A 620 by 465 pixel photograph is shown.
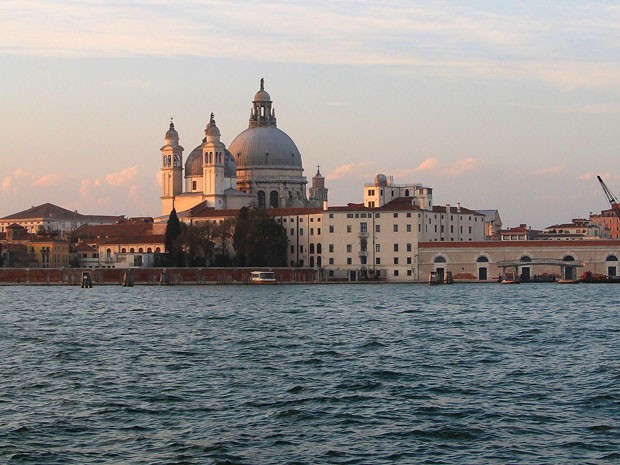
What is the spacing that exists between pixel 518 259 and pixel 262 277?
17.7m

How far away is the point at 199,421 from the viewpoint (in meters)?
18.8

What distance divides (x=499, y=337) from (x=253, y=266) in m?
53.9

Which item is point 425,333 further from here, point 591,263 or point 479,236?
point 479,236

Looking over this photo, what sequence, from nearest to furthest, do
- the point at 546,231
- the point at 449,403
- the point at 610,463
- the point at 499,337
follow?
the point at 610,463 → the point at 449,403 → the point at 499,337 → the point at 546,231

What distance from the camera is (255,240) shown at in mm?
86312

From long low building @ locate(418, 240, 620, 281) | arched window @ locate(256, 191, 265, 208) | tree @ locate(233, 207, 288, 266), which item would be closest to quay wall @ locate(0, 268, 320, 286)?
tree @ locate(233, 207, 288, 266)

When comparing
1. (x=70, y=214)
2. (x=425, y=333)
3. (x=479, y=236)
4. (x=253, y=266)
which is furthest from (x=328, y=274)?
(x=70, y=214)

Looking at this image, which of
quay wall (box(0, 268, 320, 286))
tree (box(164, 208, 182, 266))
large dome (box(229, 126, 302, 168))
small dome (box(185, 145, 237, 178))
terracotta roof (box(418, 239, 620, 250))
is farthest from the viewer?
large dome (box(229, 126, 302, 168))

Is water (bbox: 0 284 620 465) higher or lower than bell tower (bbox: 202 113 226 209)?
lower

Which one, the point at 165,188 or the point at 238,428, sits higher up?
the point at 165,188

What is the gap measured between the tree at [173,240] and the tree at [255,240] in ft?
13.0

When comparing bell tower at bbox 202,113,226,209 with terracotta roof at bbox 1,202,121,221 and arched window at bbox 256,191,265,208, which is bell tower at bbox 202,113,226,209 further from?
terracotta roof at bbox 1,202,121,221

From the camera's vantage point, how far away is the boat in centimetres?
8238

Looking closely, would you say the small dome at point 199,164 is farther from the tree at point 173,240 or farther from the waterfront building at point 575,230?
the waterfront building at point 575,230
